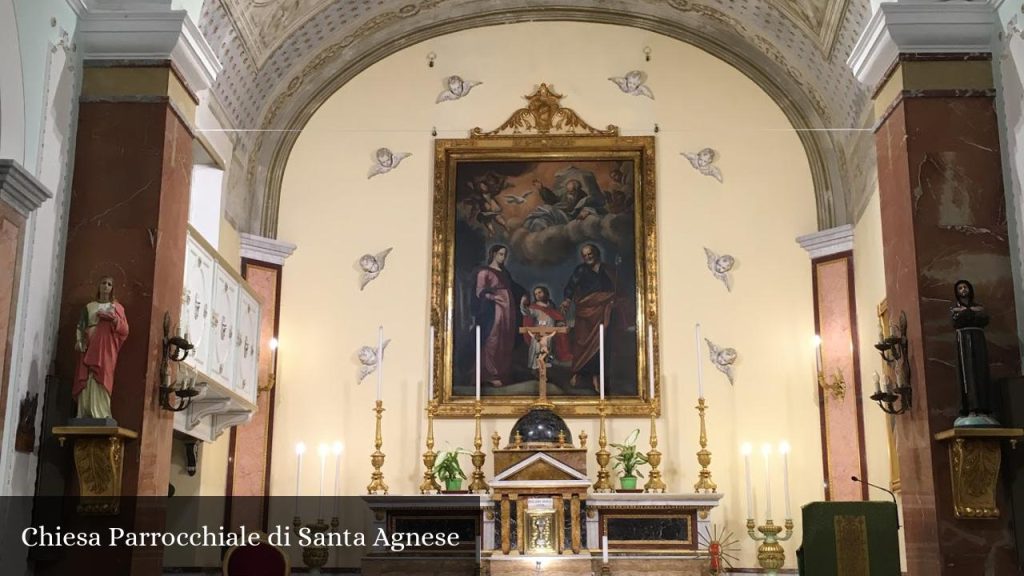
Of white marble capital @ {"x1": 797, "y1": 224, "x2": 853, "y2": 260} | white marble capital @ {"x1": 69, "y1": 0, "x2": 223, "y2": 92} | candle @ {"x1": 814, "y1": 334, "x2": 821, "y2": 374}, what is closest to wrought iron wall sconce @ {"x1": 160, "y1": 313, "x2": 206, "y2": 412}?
white marble capital @ {"x1": 69, "y1": 0, "x2": 223, "y2": 92}

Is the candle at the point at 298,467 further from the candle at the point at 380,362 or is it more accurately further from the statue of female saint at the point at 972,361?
the statue of female saint at the point at 972,361

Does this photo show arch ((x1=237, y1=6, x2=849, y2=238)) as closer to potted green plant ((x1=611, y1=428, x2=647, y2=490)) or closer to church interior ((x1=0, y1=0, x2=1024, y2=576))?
church interior ((x1=0, y1=0, x2=1024, y2=576))

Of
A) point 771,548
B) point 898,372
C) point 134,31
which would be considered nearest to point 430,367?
point 771,548

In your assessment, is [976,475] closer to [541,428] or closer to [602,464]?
[541,428]

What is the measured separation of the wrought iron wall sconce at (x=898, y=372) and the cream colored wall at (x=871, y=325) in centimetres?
332

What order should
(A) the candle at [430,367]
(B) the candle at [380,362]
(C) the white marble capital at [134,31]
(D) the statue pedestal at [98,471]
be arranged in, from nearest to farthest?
(D) the statue pedestal at [98,471], (C) the white marble capital at [134,31], (B) the candle at [380,362], (A) the candle at [430,367]

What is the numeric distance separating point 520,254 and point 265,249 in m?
2.78

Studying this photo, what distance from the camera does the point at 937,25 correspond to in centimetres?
805

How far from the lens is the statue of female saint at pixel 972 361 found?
7.21 metres

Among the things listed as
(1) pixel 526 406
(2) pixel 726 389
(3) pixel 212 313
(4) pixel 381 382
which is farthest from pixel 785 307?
(3) pixel 212 313

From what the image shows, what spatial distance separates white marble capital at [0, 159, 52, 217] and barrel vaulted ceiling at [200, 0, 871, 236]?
180 inches

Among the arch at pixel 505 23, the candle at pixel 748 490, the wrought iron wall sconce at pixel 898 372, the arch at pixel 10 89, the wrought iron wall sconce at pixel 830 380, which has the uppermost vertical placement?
the arch at pixel 505 23

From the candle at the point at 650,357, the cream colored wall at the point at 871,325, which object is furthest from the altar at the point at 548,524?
the cream colored wall at the point at 871,325

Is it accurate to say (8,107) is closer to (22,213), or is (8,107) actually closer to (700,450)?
(22,213)
